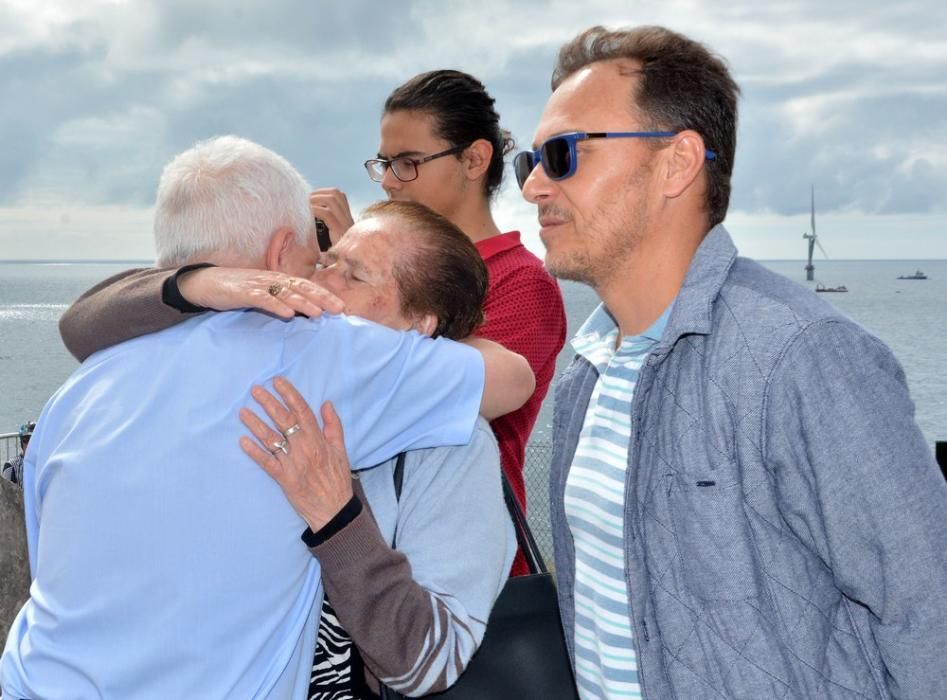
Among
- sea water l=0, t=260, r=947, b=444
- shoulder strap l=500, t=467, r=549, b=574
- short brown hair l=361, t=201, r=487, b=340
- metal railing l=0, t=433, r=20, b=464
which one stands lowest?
sea water l=0, t=260, r=947, b=444

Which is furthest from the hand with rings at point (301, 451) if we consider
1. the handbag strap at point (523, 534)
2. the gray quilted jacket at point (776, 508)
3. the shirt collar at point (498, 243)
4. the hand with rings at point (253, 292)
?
the shirt collar at point (498, 243)

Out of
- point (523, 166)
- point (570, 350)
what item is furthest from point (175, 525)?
point (570, 350)

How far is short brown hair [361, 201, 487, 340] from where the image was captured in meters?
2.28

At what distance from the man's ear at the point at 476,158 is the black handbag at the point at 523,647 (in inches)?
64.2

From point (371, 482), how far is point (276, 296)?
0.50 metres

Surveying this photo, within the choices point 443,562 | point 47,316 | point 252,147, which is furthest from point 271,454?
point 47,316

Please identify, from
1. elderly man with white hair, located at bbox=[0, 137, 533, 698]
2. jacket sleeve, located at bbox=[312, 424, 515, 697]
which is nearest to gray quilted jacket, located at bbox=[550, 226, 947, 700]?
jacket sleeve, located at bbox=[312, 424, 515, 697]

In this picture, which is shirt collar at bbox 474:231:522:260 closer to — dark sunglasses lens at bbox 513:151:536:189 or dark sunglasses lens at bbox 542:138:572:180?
dark sunglasses lens at bbox 513:151:536:189

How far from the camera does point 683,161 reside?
7.14ft

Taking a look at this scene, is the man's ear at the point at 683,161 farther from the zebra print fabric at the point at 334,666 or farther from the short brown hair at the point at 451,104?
the short brown hair at the point at 451,104

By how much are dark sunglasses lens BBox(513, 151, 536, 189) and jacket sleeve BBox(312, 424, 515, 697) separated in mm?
762

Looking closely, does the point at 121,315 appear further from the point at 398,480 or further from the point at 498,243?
the point at 498,243

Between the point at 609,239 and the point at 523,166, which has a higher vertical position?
the point at 523,166

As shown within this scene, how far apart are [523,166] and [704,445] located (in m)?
0.98
